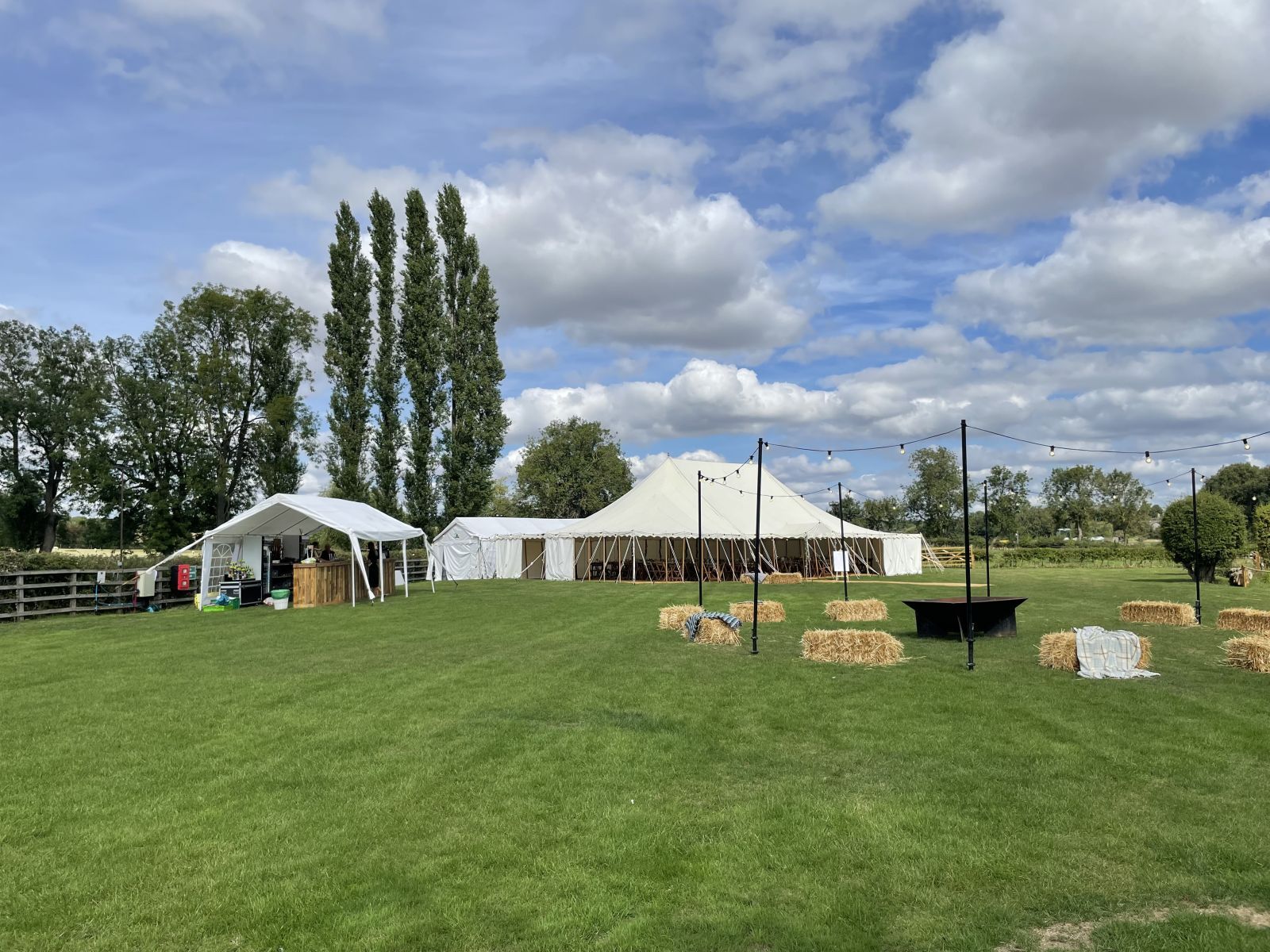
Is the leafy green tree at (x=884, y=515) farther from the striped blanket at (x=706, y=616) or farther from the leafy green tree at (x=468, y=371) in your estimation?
the striped blanket at (x=706, y=616)

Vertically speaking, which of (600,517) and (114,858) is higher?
(600,517)

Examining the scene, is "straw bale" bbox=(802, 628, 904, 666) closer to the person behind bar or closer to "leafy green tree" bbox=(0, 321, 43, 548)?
the person behind bar

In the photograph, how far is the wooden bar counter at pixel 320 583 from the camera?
17641 millimetres

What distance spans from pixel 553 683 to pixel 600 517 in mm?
22295

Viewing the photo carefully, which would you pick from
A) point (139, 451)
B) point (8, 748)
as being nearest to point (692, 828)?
point (8, 748)

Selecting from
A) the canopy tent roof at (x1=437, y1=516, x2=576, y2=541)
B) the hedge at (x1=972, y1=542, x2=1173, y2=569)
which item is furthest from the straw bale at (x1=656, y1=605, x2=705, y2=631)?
the hedge at (x1=972, y1=542, x2=1173, y2=569)

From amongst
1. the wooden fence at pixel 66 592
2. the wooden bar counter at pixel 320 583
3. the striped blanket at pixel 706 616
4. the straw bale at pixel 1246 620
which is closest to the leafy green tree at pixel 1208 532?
the straw bale at pixel 1246 620

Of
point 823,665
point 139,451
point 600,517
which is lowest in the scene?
point 823,665

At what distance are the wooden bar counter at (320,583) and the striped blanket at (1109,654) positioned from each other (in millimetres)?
14607

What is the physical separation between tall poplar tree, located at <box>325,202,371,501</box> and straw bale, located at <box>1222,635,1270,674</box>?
26.5 metres

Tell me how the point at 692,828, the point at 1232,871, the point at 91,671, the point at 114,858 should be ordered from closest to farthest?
the point at 1232,871, the point at 114,858, the point at 692,828, the point at 91,671

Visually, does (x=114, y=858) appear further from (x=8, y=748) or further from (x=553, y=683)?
(x=553, y=683)

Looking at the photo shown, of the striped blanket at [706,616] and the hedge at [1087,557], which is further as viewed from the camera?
the hedge at [1087,557]

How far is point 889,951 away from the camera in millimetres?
2848
